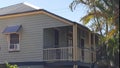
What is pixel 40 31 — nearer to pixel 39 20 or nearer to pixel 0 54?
pixel 39 20

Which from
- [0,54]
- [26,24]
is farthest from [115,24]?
[0,54]

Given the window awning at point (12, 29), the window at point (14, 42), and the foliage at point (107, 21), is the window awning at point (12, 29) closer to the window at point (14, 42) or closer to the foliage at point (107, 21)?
the window at point (14, 42)

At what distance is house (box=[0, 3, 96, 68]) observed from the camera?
2450 cm

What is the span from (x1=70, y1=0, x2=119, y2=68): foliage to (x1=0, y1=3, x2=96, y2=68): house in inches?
53.3

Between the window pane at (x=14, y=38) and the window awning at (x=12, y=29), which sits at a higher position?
the window awning at (x=12, y=29)

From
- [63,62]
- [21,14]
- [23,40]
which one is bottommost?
[63,62]

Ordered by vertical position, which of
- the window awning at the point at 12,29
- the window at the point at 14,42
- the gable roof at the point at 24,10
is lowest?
the window at the point at 14,42

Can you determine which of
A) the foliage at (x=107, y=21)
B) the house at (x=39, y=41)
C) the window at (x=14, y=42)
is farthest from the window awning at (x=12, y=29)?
the foliage at (x=107, y=21)

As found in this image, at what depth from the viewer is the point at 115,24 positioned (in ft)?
64.8

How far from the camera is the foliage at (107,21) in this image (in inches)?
783

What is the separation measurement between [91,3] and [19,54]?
722 cm

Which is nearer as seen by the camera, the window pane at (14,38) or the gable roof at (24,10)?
the gable roof at (24,10)

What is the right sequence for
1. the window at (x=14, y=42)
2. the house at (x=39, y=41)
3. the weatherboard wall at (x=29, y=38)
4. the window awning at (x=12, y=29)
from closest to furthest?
the house at (x=39, y=41) < the weatherboard wall at (x=29, y=38) < the window awning at (x=12, y=29) < the window at (x=14, y=42)

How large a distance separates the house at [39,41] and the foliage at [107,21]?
135 cm
